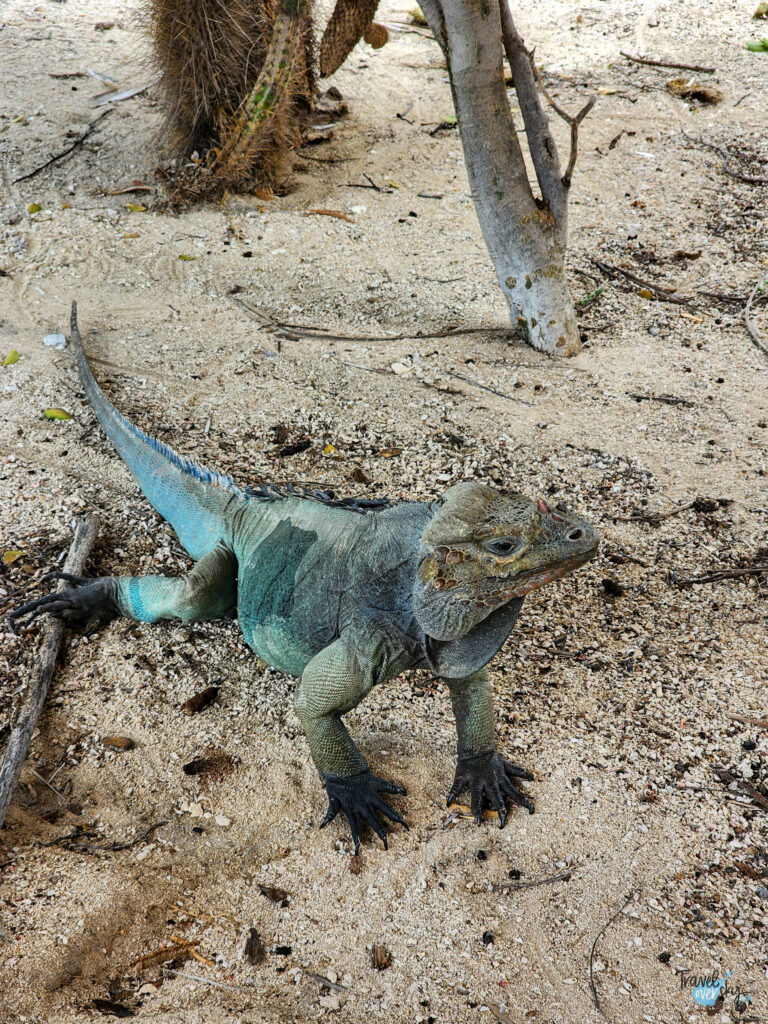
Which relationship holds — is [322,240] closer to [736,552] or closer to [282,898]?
[736,552]

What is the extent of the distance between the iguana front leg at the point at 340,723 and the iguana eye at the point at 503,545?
0.61 m

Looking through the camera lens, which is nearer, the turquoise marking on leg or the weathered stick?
the weathered stick

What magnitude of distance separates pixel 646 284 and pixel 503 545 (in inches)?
173

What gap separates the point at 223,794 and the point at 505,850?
3.49 ft

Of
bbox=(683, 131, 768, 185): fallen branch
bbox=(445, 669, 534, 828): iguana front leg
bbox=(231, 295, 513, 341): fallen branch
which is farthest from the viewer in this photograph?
bbox=(683, 131, 768, 185): fallen branch

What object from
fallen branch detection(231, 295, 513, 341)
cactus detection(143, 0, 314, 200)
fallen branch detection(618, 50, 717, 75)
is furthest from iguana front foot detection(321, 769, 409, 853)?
fallen branch detection(618, 50, 717, 75)

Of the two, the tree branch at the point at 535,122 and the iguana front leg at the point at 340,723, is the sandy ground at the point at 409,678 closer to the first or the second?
the iguana front leg at the point at 340,723

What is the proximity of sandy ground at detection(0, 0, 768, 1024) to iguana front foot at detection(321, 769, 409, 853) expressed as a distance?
0.11 meters

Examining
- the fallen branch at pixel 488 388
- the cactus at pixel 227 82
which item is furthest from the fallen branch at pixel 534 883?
the cactus at pixel 227 82

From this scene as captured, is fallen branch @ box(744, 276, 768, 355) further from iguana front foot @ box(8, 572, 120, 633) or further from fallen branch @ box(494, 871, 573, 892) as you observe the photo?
iguana front foot @ box(8, 572, 120, 633)

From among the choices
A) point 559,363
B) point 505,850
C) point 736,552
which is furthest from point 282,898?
point 559,363

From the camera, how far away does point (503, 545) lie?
2422 millimetres

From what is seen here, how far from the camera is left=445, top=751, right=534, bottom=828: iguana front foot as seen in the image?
2.94 meters

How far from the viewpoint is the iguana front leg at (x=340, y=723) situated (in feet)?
9.14
